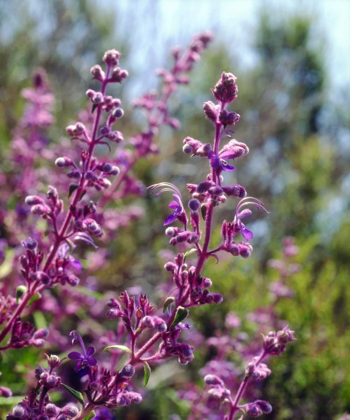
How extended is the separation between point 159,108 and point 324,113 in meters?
12.0

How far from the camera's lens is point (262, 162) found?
9.71 metres

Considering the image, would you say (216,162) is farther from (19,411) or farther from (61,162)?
(19,411)

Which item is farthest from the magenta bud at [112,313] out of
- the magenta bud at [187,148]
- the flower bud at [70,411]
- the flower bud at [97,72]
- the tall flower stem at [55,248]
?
the flower bud at [97,72]

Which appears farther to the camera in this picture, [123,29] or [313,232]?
[123,29]

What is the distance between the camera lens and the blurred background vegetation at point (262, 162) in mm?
3598

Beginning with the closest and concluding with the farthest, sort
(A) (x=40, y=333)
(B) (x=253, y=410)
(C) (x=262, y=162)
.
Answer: (B) (x=253, y=410) < (A) (x=40, y=333) < (C) (x=262, y=162)

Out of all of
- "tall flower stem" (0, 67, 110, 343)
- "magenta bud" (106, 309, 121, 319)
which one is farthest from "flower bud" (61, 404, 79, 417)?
"tall flower stem" (0, 67, 110, 343)

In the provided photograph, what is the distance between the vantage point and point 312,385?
11.0 feet

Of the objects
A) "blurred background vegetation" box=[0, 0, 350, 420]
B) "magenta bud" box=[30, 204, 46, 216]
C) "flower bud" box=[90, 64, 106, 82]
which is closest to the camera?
"magenta bud" box=[30, 204, 46, 216]

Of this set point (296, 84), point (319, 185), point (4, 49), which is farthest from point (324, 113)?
point (4, 49)

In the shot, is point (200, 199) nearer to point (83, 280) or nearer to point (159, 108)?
point (159, 108)

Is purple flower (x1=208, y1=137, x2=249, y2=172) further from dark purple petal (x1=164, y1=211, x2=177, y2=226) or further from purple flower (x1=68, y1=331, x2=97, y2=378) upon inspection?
purple flower (x1=68, y1=331, x2=97, y2=378)

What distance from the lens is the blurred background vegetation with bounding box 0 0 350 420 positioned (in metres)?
3.60

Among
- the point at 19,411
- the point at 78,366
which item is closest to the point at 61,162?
the point at 78,366
